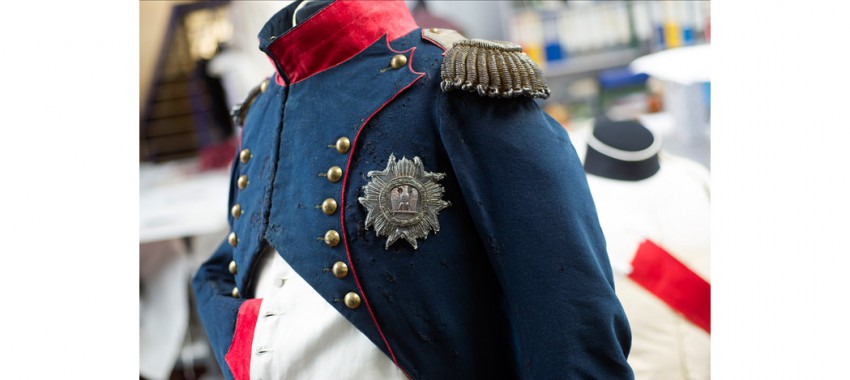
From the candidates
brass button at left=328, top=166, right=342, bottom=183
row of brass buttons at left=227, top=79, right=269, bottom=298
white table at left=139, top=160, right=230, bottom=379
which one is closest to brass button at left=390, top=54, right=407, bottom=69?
brass button at left=328, top=166, right=342, bottom=183

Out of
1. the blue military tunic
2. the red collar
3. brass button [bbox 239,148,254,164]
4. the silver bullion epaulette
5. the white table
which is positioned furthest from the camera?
the white table

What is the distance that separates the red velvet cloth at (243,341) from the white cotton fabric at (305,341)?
1 centimetres

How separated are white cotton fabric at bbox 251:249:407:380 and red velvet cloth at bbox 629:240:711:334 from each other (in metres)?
0.52

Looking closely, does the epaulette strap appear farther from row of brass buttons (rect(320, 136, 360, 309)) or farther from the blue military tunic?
row of brass buttons (rect(320, 136, 360, 309))

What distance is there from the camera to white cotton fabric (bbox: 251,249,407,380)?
2.50 feet

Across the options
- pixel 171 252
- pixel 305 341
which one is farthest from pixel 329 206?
pixel 171 252

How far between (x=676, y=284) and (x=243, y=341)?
67 cm

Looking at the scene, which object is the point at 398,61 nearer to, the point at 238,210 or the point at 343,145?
the point at 343,145

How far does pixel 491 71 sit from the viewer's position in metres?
0.73

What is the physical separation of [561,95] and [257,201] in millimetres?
1310

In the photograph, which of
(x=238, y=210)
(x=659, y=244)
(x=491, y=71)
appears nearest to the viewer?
(x=491, y=71)

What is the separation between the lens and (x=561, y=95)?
1.99 meters
